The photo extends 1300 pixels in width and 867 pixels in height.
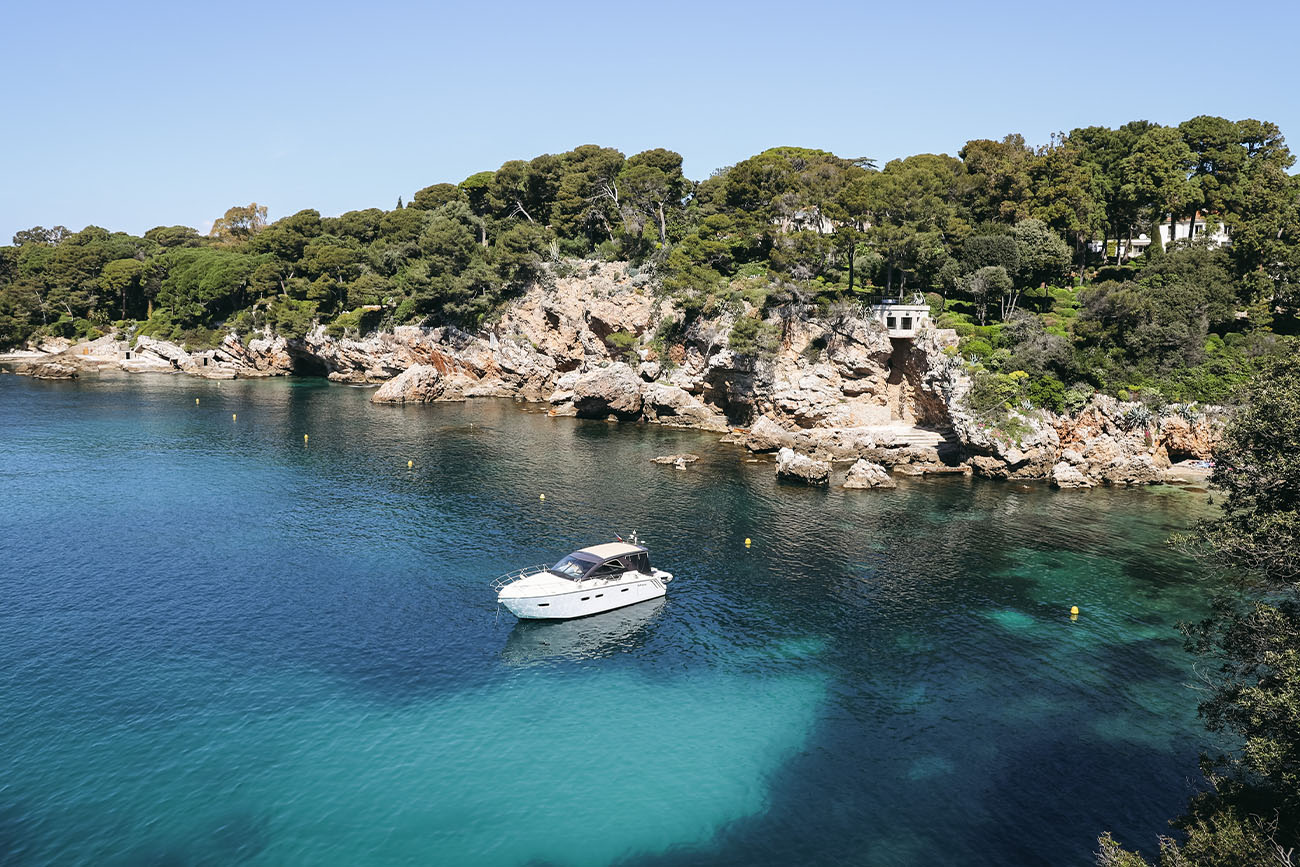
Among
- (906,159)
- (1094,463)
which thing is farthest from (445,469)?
(906,159)

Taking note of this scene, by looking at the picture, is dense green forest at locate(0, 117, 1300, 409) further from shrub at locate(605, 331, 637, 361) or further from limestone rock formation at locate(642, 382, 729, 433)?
limestone rock formation at locate(642, 382, 729, 433)

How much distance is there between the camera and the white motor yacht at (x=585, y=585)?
154 feet

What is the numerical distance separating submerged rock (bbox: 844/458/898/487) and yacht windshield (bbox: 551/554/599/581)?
3672 centimetres

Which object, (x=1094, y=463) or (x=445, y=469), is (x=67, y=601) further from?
(x=1094, y=463)

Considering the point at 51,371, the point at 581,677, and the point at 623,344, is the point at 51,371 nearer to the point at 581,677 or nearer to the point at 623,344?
the point at 623,344

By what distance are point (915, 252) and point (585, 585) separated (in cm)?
6961

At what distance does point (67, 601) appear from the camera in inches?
1868

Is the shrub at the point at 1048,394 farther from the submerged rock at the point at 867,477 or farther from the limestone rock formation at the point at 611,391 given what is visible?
the limestone rock formation at the point at 611,391

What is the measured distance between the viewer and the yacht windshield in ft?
160

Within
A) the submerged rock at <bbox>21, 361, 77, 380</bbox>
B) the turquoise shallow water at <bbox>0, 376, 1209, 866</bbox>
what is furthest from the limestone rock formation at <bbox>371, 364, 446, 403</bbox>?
the submerged rock at <bbox>21, 361, 77, 380</bbox>

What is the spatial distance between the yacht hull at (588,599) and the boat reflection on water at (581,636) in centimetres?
45

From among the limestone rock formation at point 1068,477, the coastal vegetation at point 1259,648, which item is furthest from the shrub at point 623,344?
the coastal vegetation at point 1259,648

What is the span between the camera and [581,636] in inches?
1815

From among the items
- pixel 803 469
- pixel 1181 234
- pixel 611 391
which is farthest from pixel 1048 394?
pixel 1181 234
